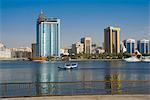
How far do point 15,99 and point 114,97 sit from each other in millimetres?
5181

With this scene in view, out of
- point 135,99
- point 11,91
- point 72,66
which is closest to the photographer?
point 135,99

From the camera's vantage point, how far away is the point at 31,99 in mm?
16516

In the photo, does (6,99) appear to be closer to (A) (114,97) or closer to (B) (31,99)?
(B) (31,99)

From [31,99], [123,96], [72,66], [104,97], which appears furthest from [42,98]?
[72,66]

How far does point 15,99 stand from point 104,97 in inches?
184

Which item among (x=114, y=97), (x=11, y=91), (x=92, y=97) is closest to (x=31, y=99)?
(x=92, y=97)

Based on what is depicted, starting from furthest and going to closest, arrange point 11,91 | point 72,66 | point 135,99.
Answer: point 72,66
point 11,91
point 135,99

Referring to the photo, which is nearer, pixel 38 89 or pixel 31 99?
pixel 31 99

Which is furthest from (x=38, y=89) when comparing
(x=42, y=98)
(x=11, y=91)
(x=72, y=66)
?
(x=72, y=66)

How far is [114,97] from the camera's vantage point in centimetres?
1684

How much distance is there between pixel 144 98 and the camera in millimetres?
16672

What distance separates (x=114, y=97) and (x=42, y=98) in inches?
150

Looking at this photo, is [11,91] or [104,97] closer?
[104,97]

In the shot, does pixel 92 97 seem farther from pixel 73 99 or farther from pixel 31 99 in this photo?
pixel 31 99
